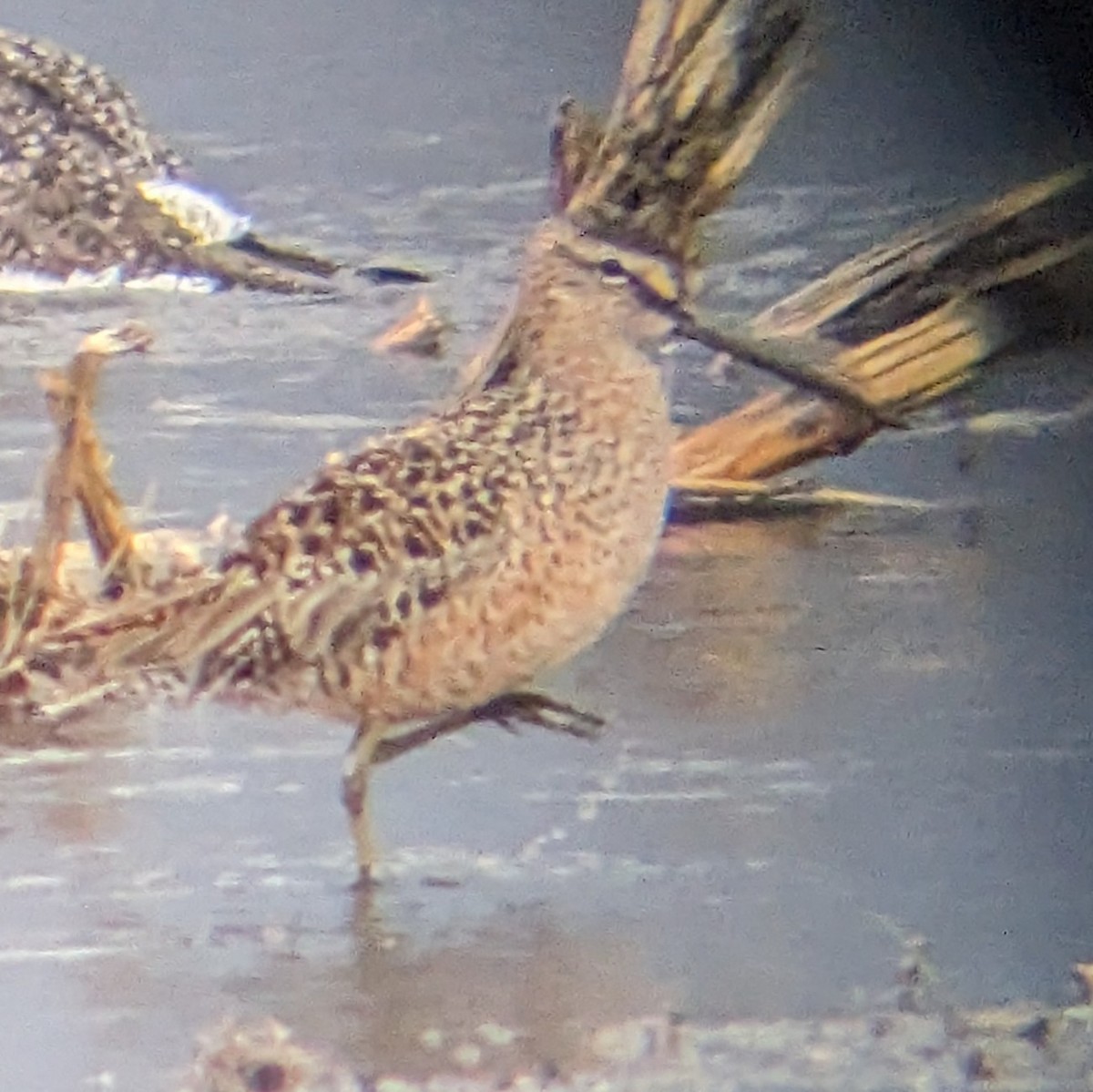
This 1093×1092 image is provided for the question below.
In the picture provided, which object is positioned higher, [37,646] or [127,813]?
[37,646]

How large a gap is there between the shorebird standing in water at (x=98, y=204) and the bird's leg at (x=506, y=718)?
0.36 metres

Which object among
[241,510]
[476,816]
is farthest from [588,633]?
[241,510]

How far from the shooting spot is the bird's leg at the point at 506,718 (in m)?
1.21

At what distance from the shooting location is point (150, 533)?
1.19 m

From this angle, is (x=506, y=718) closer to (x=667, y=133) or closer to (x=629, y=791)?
(x=629, y=791)

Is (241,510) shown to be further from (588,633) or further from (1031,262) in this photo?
(1031,262)

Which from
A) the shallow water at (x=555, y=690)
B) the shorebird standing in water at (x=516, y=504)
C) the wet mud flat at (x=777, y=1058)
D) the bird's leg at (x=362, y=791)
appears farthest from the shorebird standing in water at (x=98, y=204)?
the wet mud flat at (x=777, y=1058)

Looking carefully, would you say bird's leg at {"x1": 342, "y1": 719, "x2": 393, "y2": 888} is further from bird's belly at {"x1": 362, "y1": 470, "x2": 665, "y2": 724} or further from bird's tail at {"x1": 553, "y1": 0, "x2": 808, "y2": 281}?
bird's tail at {"x1": 553, "y1": 0, "x2": 808, "y2": 281}

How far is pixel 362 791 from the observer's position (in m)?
1.20

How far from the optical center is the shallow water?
119 cm

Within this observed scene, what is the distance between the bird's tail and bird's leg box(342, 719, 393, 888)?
446 mm

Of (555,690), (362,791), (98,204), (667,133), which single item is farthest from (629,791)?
(98,204)

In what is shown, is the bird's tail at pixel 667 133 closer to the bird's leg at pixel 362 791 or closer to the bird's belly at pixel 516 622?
the bird's belly at pixel 516 622

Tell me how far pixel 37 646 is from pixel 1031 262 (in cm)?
88
